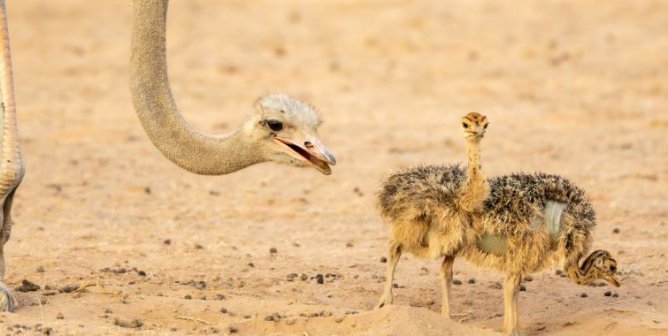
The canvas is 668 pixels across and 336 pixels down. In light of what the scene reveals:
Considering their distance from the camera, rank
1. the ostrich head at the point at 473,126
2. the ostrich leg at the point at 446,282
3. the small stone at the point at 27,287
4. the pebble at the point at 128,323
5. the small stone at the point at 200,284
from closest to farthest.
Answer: the ostrich head at the point at 473,126 < the pebble at the point at 128,323 < the ostrich leg at the point at 446,282 < the small stone at the point at 27,287 < the small stone at the point at 200,284

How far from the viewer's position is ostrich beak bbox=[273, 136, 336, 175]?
7.32 metres

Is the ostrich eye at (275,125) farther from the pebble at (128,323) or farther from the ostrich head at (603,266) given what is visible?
the ostrich head at (603,266)

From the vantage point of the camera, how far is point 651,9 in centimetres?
2198

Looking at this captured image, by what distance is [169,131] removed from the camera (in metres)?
7.57

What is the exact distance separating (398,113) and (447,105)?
0.71 m

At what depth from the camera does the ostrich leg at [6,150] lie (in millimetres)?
7488

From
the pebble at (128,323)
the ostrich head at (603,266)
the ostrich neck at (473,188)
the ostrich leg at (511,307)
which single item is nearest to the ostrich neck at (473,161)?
the ostrich neck at (473,188)

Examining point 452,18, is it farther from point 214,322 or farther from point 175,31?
point 214,322

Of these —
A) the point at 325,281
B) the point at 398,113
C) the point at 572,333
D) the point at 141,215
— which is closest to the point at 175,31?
the point at 398,113

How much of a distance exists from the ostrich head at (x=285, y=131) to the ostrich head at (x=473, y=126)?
79 cm

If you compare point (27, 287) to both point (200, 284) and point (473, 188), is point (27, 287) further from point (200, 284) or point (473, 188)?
point (473, 188)

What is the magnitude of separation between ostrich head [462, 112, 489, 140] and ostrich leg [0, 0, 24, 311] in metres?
2.45

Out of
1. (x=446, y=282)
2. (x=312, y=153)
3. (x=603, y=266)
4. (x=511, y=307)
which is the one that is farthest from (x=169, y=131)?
(x=603, y=266)

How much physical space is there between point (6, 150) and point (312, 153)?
5.54ft
